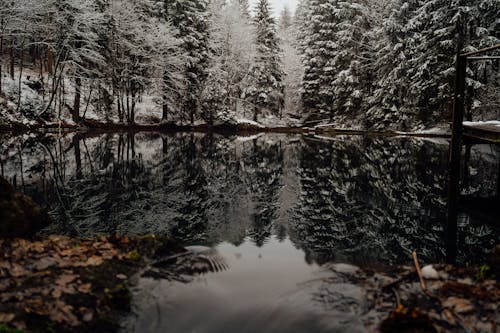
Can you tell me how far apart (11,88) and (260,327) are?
33.3 m

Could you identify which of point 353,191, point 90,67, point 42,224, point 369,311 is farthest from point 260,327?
point 90,67

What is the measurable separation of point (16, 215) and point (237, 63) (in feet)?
129

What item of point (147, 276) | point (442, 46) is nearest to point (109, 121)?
point (442, 46)

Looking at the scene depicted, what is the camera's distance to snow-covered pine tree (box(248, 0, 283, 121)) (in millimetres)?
42688

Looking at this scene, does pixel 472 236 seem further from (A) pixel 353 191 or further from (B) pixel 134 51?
(B) pixel 134 51

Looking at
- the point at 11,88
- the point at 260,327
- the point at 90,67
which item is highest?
the point at 90,67

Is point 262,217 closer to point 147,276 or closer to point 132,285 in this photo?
point 147,276

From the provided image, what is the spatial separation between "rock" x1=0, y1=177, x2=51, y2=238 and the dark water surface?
904mm

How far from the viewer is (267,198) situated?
1005cm

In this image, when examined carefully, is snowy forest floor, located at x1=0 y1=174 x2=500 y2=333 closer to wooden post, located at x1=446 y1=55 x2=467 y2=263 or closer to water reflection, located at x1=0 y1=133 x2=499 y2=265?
water reflection, located at x1=0 y1=133 x2=499 y2=265

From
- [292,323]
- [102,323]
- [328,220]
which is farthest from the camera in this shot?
[328,220]

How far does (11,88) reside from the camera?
96.5 feet

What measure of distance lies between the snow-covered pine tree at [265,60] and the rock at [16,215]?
38.0 metres

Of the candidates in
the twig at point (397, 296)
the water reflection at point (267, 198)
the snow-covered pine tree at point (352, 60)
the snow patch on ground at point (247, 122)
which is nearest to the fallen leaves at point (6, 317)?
the water reflection at point (267, 198)
